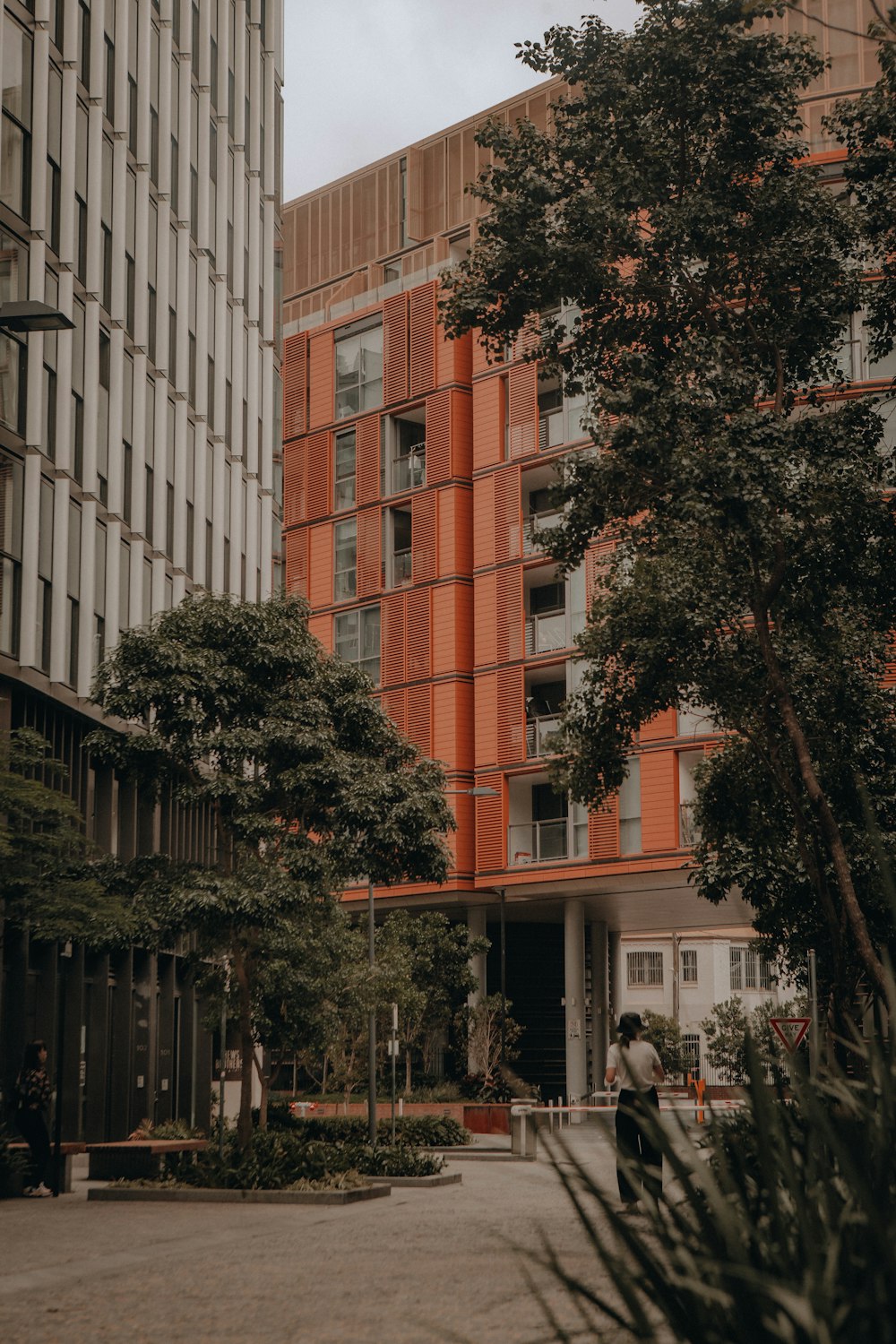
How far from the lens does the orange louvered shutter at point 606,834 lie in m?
44.8

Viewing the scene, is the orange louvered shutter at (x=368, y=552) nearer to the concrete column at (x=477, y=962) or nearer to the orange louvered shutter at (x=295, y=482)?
the orange louvered shutter at (x=295, y=482)

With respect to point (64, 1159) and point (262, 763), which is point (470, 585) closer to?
point (262, 763)

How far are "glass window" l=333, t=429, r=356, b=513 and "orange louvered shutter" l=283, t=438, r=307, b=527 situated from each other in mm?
1345

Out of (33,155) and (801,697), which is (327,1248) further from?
(33,155)

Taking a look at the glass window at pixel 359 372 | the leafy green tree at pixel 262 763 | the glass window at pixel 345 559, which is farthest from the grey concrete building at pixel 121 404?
the glass window at pixel 359 372

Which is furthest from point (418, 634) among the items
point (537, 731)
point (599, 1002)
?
point (599, 1002)

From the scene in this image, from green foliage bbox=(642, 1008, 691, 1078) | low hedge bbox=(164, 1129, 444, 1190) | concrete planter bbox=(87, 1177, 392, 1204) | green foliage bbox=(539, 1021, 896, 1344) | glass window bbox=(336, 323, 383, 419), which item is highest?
glass window bbox=(336, 323, 383, 419)

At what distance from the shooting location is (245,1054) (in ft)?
67.0

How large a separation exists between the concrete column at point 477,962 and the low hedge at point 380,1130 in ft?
43.9

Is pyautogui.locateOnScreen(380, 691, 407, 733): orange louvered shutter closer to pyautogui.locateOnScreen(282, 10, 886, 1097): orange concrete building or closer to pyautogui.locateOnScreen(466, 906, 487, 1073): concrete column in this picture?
pyautogui.locateOnScreen(282, 10, 886, 1097): orange concrete building

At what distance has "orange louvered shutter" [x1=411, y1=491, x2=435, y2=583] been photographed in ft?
168

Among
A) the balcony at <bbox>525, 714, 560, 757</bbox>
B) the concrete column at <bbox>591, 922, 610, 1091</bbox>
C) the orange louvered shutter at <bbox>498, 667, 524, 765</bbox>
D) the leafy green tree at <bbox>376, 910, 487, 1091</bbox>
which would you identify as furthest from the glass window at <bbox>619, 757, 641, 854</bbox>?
the concrete column at <bbox>591, 922, 610, 1091</bbox>

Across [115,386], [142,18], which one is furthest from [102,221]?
[142,18]

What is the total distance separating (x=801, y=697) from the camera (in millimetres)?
19609
